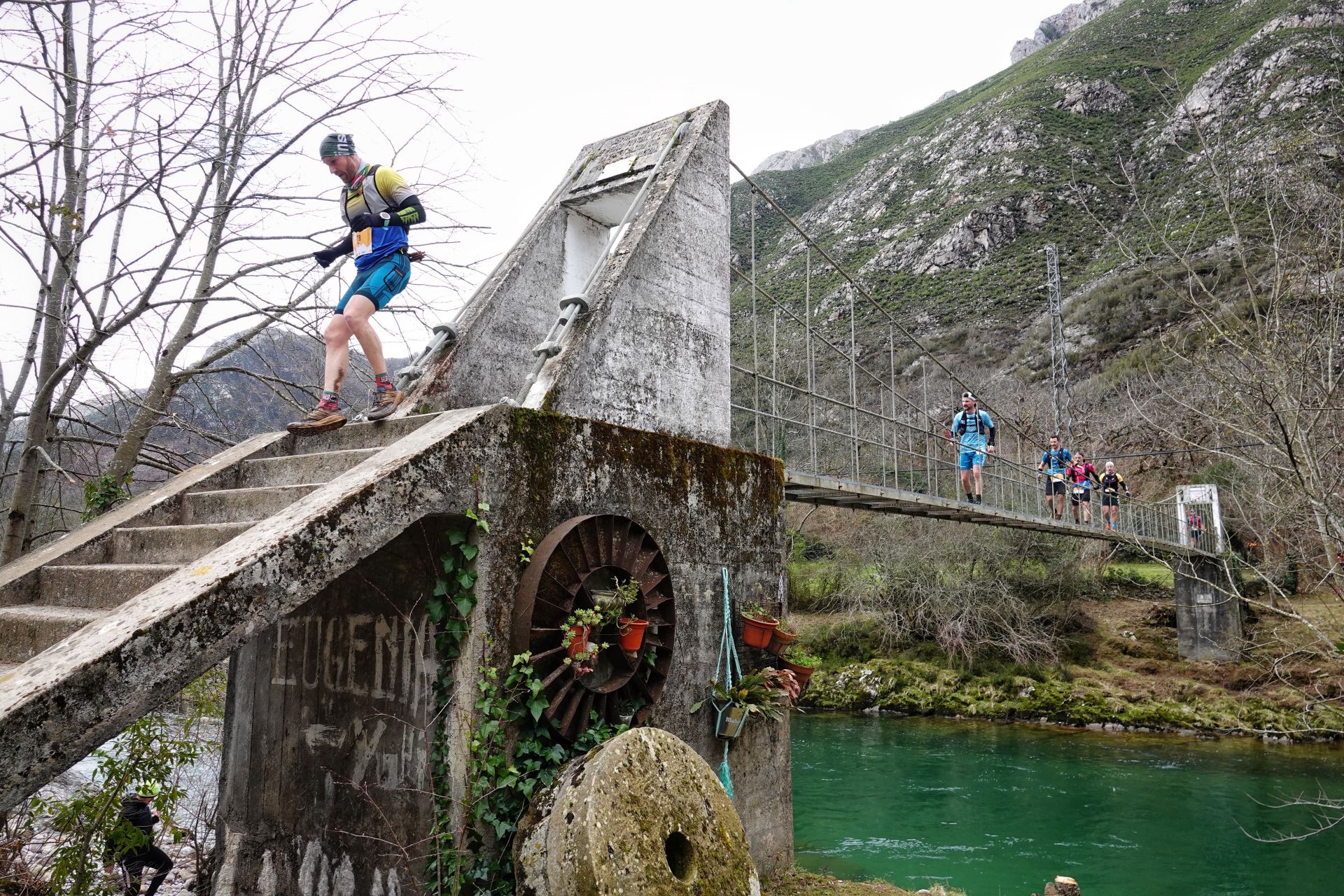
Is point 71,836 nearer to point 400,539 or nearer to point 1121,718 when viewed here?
point 400,539

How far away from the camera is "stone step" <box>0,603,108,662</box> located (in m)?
2.93

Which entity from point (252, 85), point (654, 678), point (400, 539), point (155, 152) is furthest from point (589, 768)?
point (252, 85)

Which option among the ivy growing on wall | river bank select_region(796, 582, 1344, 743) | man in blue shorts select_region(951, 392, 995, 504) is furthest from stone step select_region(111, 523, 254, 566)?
river bank select_region(796, 582, 1344, 743)

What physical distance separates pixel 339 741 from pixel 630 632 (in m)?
1.38

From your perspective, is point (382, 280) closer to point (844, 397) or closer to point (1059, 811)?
point (1059, 811)

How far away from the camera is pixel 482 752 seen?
3.29 m

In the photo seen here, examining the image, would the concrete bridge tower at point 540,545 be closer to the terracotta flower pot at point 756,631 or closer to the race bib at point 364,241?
the terracotta flower pot at point 756,631

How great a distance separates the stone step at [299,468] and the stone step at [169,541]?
1.51ft

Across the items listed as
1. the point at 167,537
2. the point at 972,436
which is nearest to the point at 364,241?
the point at 167,537

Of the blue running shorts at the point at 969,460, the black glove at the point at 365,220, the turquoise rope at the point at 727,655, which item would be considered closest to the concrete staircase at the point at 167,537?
the black glove at the point at 365,220

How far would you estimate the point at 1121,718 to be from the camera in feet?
52.6

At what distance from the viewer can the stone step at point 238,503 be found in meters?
3.54

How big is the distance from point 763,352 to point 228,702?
1615 centimetres

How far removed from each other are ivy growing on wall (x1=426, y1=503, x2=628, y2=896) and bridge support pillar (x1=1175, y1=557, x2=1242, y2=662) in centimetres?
1756
